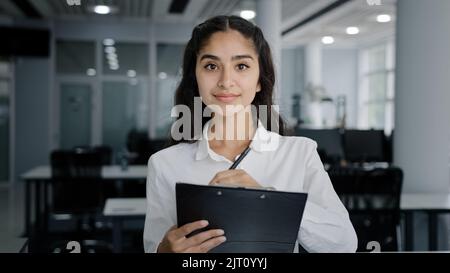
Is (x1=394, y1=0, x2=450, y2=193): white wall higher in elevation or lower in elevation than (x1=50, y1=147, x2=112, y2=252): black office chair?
higher

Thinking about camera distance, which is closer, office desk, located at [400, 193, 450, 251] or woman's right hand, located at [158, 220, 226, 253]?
woman's right hand, located at [158, 220, 226, 253]

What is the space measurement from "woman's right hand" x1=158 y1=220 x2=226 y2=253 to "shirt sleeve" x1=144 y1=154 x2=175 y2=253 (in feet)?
0.44

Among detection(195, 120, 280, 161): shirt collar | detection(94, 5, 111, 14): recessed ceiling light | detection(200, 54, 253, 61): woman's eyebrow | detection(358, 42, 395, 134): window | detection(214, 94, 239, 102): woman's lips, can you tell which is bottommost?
detection(195, 120, 280, 161): shirt collar

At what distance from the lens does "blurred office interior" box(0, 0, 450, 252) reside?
1.24 m

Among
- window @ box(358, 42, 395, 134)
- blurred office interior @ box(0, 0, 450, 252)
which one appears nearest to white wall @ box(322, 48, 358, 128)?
blurred office interior @ box(0, 0, 450, 252)

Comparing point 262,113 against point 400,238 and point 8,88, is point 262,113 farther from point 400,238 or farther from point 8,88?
point 8,88

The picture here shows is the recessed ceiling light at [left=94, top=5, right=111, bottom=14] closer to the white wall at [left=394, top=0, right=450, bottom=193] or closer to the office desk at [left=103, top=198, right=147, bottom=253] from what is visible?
the white wall at [left=394, top=0, right=450, bottom=193]

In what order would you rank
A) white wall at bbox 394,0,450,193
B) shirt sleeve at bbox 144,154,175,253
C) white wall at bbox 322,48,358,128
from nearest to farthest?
shirt sleeve at bbox 144,154,175,253 < white wall at bbox 394,0,450,193 < white wall at bbox 322,48,358,128

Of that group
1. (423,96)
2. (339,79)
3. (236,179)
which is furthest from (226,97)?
(339,79)

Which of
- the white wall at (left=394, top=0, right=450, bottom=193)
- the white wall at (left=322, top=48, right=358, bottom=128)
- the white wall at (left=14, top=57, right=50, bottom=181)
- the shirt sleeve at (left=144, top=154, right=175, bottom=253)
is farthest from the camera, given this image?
the white wall at (left=322, top=48, right=358, bottom=128)

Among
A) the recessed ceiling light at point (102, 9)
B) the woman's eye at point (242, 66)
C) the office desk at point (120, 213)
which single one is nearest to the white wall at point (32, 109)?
the office desk at point (120, 213)

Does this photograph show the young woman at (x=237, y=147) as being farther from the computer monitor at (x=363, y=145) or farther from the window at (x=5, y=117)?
the window at (x=5, y=117)

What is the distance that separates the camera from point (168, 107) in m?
1.00
